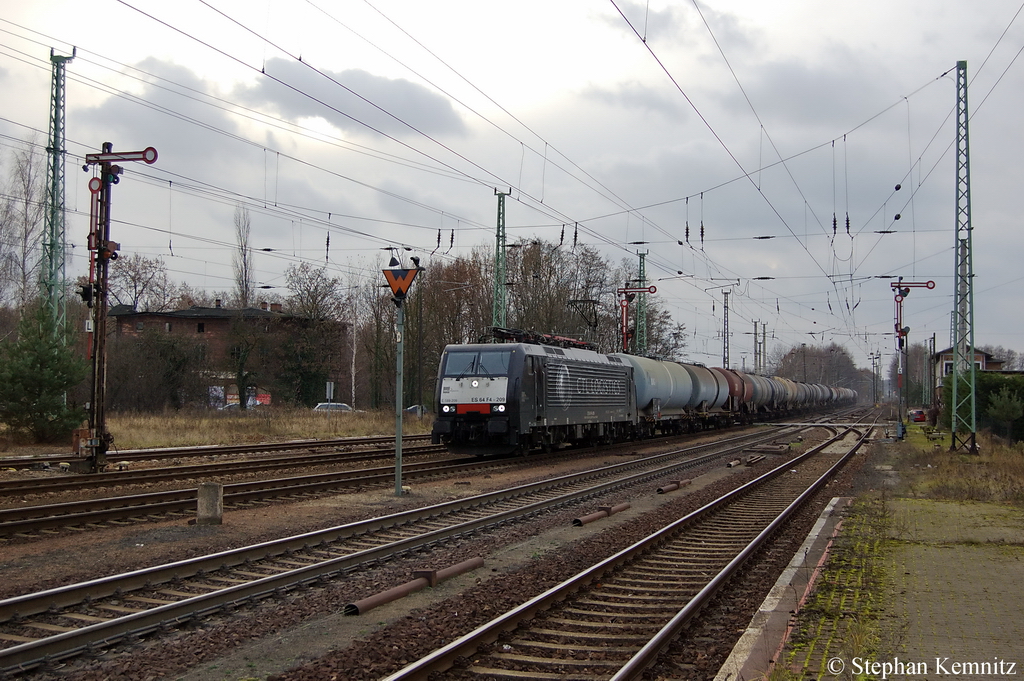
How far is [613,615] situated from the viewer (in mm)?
7414

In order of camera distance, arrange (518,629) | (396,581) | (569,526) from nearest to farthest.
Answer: (518,629)
(396,581)
(569,526)

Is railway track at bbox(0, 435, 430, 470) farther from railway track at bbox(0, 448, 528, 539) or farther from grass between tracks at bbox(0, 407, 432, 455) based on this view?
railway track at bbox(0, 448, 528, 539)

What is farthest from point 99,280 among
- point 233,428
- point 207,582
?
point 233,428

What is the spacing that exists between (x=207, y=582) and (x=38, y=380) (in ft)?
53.8

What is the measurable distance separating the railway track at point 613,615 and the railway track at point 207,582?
244 centimetres

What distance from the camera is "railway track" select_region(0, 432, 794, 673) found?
6.29m

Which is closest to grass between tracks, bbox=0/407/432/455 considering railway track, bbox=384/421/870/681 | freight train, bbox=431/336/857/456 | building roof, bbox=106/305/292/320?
freight train, bbox=431/336/857/456

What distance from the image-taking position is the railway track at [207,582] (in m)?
6.29

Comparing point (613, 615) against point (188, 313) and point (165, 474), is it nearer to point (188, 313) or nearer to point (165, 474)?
point (165, 474)

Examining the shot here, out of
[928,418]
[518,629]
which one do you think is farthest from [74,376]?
[928,418]

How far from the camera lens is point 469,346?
2248 centimetres

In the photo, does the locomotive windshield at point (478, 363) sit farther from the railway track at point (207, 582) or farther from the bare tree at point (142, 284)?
the bare tree at point (142, 284)

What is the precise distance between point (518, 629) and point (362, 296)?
55.9m

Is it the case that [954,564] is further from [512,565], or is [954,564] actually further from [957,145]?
[957,145]
